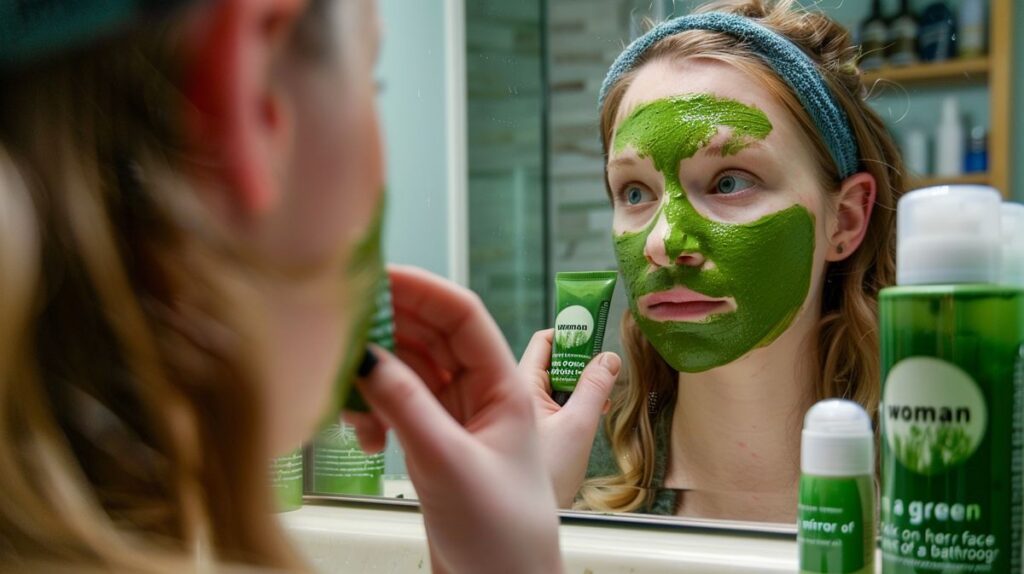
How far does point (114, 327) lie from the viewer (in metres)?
0.27

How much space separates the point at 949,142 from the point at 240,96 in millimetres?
652

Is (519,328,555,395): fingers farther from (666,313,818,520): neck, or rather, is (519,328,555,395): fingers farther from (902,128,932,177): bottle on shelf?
(902,128,932,177): bottle on shelf

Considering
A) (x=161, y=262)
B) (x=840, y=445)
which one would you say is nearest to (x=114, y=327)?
(x=161, y=262)

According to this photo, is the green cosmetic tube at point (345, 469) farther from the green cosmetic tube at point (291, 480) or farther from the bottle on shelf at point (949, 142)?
the bottle on shelf at point (949, 142)

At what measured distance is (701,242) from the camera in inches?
29.2

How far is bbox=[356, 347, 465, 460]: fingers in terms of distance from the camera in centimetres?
39

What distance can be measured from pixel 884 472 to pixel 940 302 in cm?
10

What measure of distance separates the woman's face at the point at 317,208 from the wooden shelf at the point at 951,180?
1.69ft

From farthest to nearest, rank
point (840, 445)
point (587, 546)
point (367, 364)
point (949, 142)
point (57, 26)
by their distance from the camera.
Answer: point (949, 142)
point (587, 546)
point (840, 445)
point (367, 364)
point (57, 26)

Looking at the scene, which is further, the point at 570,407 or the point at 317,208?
the point at 570,407

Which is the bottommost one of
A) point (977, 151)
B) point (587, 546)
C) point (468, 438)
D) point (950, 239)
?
point (587, 546)

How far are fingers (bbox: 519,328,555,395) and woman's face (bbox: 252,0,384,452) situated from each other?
0.45 meters

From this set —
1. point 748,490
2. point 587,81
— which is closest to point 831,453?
point 748,490

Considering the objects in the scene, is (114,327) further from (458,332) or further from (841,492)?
(841,492)
